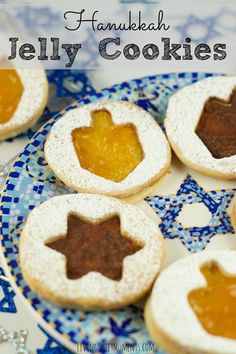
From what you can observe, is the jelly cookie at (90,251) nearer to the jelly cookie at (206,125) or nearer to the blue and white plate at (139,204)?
the blue and white plate at (139,204)

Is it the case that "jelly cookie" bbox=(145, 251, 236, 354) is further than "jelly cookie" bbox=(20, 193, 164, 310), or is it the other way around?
"jelly cookie" bbox=(20, 193, 164, 310)

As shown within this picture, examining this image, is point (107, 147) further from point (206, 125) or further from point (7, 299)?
point (7, 299)

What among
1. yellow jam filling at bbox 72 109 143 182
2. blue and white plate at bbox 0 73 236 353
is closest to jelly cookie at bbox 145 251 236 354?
blue and white plate at bbox 0 73 236 353

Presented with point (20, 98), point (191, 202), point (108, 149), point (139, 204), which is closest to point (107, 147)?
point (108, 149)

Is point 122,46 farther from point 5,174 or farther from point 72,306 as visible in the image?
point 72,306

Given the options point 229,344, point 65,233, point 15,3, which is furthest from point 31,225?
point 15,3

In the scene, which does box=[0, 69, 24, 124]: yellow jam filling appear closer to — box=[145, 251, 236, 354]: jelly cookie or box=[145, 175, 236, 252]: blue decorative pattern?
box=[145, 175, 236, 252]: blue decorative pattern
